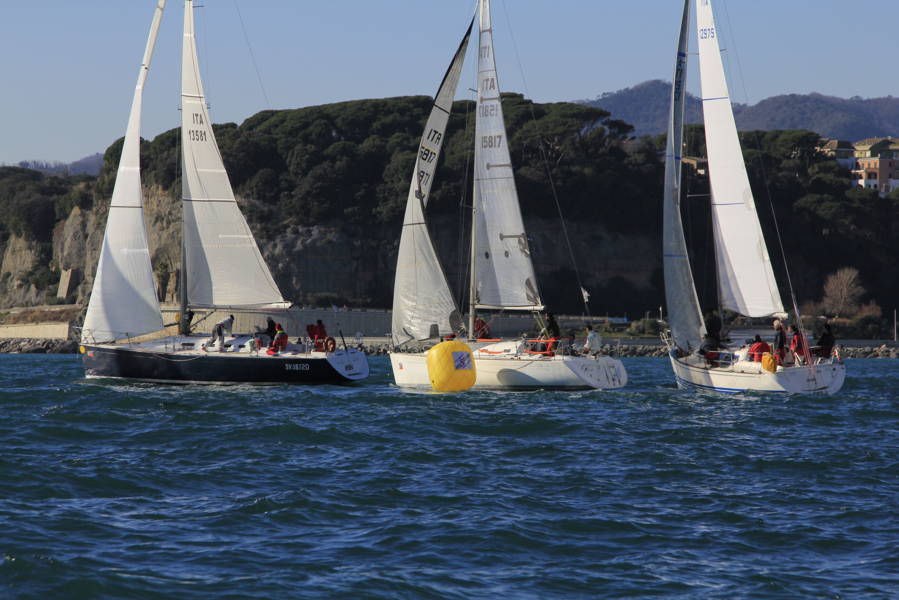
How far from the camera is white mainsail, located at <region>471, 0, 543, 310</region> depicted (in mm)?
29500

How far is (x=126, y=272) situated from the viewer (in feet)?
99.7

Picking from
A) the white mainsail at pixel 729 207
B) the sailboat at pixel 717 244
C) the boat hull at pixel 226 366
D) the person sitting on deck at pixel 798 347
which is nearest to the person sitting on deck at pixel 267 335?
the boat hull at pixel 226 366

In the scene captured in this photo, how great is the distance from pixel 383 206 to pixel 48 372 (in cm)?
4604

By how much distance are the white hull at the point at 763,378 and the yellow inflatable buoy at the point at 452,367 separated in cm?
540

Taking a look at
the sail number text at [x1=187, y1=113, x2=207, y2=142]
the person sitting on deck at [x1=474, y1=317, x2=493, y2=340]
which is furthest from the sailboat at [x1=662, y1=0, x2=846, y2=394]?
the sail number text at [x1=187, y1=113, x2=207, y2=142]

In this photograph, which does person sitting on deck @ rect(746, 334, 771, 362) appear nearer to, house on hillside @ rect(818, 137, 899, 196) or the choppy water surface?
the choppy water surface

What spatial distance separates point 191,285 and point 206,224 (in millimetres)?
1695

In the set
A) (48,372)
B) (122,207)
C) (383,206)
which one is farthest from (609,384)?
(383,206)

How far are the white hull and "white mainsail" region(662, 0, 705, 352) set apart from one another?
4.78 feet

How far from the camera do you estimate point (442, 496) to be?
14289 mm

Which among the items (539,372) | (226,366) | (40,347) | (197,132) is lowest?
(40,347)

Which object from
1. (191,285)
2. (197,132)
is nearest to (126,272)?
(191,285)

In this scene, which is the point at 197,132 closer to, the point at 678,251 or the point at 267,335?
the point at 267,335

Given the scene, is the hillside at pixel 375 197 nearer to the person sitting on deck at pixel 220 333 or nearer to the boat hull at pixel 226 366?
the boat hull at pixel 226 366
